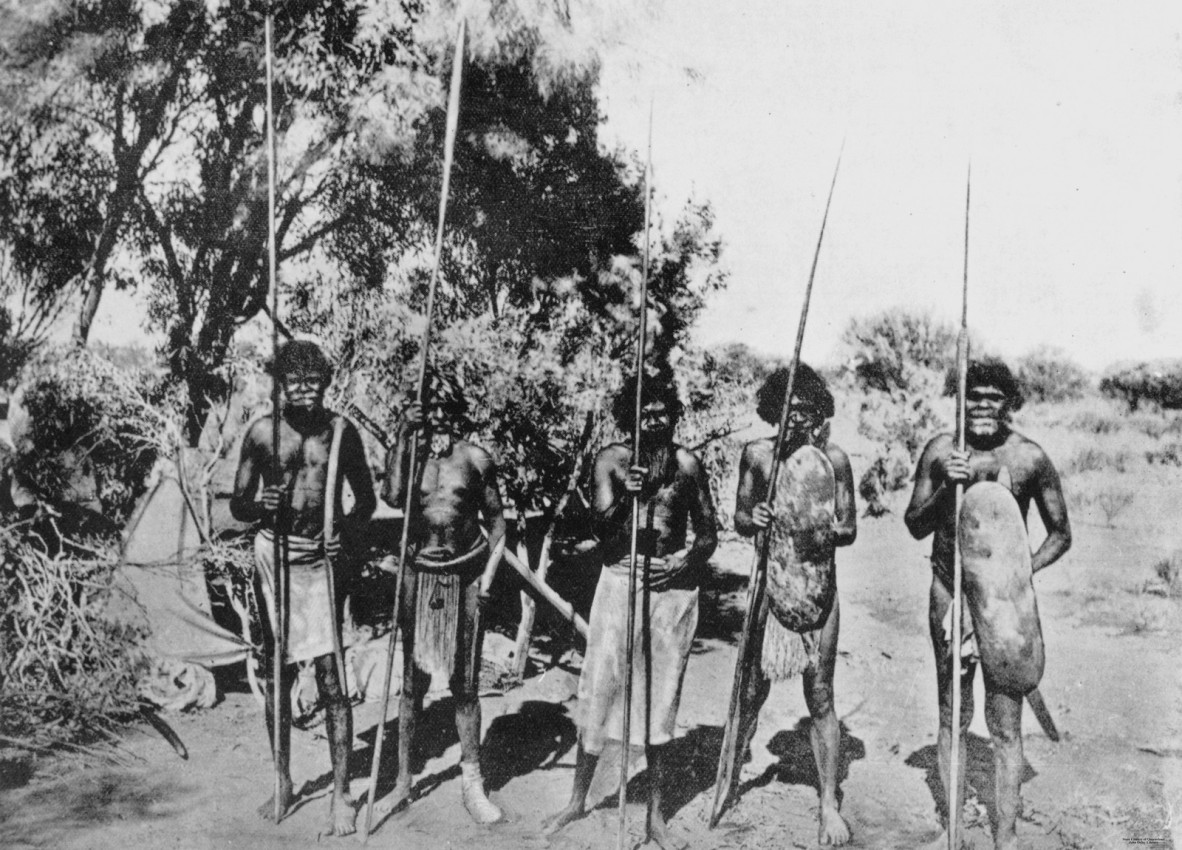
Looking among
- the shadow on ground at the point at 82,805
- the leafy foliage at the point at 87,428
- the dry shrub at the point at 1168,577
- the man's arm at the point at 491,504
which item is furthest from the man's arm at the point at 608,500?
the dry shrub at the point at 1168,577

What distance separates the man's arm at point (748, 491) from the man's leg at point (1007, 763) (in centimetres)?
129

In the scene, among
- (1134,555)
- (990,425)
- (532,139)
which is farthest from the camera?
(1134,555)

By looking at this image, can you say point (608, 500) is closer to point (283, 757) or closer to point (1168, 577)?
point (283, 757)

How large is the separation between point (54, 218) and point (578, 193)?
3.65m

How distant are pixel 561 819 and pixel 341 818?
1.01 m

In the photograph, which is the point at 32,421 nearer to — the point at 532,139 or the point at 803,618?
the point at 532,139

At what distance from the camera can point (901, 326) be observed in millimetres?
12906

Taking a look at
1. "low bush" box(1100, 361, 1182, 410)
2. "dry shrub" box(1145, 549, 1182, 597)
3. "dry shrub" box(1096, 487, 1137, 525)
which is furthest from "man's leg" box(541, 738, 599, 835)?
"low bush" box(1100, 361, 1182, 410)

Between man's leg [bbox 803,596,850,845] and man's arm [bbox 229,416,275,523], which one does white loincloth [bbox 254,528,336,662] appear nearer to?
man's arm [bbox 229,416,275,523]

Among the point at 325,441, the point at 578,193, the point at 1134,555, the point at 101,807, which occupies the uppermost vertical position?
the point at 578,193

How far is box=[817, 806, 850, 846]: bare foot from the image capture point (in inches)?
159

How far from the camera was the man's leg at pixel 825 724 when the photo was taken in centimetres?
409

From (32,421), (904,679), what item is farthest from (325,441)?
(904,679)

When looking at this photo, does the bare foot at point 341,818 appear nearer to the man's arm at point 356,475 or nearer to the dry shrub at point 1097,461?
the man's arm at point 356,475
